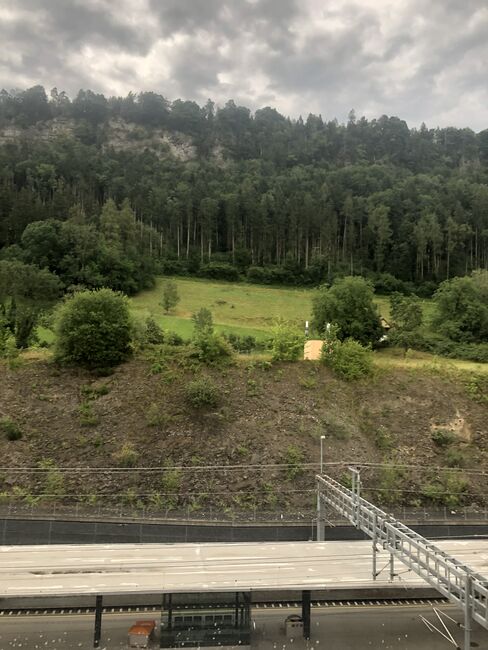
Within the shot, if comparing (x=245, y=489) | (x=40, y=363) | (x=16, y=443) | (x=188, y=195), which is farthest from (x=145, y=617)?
(x=188, y=195)

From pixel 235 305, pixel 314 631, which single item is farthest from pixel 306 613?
pixel 235 305

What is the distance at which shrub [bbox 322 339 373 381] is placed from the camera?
36.3 metres

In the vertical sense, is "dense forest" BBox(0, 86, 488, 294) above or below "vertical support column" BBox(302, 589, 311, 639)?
above

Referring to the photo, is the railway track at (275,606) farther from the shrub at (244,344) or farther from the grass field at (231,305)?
the grass field at (231,305)

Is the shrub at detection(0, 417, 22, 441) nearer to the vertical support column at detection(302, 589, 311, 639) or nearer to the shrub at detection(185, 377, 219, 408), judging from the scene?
the shrub at detection(185, 377, 219, 408)

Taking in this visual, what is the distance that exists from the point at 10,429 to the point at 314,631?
20791 millimetres

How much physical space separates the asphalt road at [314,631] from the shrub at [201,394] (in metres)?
14.2

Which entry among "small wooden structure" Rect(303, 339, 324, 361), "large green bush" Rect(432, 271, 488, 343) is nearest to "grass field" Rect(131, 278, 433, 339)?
"small wooden structure" Rect(303, 339, 324, 361)

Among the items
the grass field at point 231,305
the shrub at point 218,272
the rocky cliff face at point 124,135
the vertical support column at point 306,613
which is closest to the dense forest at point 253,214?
the shrub at point 218,272

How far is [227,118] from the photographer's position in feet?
532

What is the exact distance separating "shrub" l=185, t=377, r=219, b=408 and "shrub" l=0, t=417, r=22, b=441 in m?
10.4

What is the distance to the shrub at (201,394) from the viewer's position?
3180 cm

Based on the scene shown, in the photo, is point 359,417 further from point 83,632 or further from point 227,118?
point 227,118

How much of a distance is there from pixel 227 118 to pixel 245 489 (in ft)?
509
